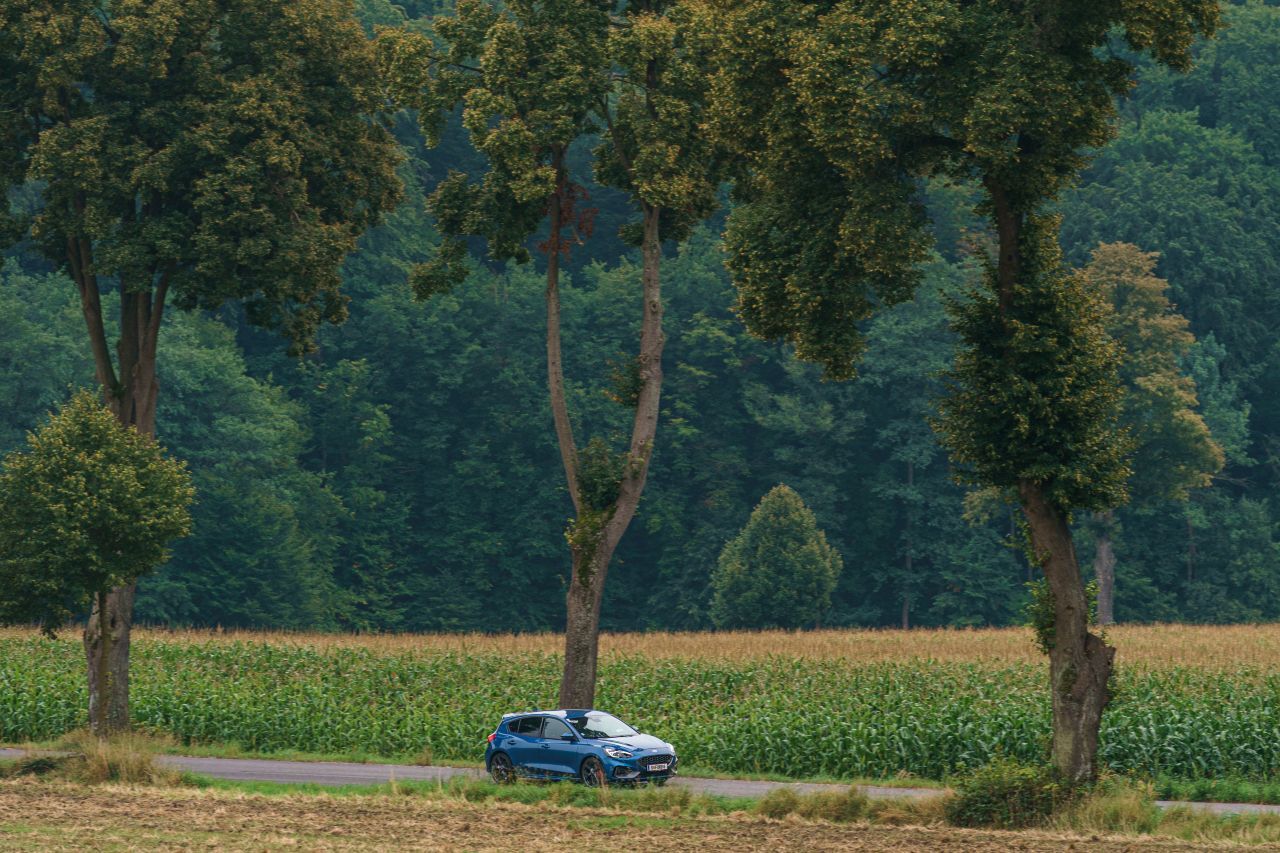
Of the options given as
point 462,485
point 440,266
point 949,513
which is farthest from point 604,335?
point 440,266

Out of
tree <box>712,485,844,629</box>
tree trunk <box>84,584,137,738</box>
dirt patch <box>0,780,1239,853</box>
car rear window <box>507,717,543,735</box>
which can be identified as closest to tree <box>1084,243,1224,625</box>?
tree <box>712,485,844,629</box>

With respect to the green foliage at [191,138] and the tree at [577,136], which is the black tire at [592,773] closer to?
the tree at [577,136]

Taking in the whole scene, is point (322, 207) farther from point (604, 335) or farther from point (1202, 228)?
point (1202, 228)

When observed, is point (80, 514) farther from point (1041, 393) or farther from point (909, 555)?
point (909, 555)

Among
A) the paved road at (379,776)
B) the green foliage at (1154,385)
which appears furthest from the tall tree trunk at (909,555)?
the paved road at (379,776)

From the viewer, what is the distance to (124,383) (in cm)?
3869

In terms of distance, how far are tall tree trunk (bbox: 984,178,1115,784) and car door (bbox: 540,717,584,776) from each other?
816 cm

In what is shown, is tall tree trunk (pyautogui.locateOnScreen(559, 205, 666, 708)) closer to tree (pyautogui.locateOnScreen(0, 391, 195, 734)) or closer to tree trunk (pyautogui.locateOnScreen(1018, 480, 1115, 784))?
tree (pyautogui.locateOnScreen(0, 391, 195, 734))

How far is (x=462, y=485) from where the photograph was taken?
299ft

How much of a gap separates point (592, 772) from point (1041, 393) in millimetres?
9953

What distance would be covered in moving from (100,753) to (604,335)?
208 feet

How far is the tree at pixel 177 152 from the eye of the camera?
3675cm

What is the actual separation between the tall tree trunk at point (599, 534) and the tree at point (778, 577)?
33.1 m

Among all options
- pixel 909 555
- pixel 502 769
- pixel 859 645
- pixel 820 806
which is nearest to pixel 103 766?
pixel 502 769
